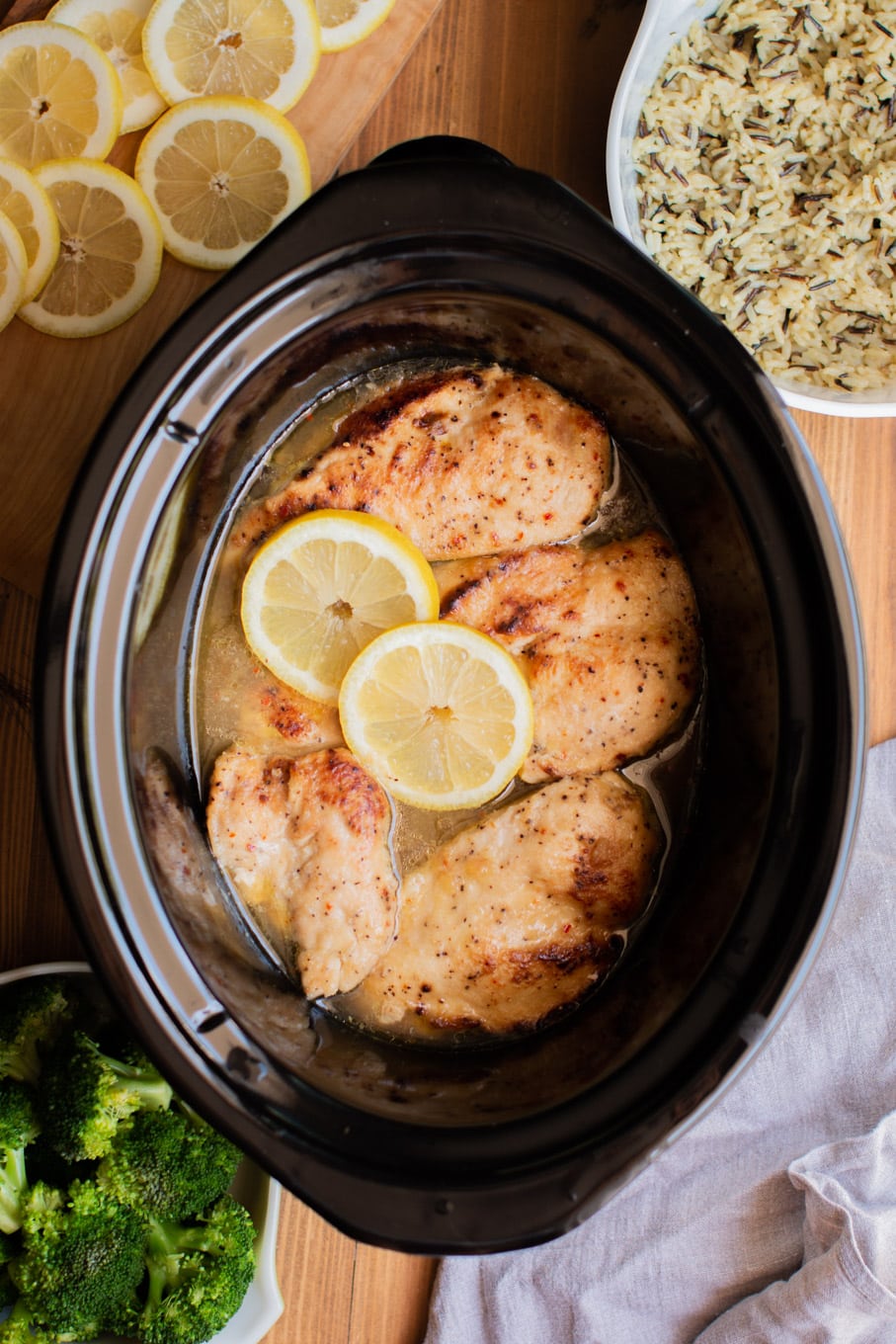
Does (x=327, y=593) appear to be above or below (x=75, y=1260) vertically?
above

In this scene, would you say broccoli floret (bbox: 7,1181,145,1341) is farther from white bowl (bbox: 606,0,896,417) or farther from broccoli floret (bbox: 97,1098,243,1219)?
white bowl (bbox: 606,0,896,417)

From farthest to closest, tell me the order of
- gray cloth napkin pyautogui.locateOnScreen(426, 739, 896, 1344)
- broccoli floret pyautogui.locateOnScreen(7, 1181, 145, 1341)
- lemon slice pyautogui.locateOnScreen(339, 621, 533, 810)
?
gray cloth napkin pyautogui.locateOnScreen(426, 739, 896, 1344)
broccoli floret pyautogui.locateOnScreen(7, 1181, 145, 1341)
lemon slice pyautogui.locateOnScreen(339, 621, 533, 810)

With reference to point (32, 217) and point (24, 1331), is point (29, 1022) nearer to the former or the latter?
point (24, 1331)

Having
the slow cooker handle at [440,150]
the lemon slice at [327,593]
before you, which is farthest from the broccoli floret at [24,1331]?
the slow cooker handle at [440,150]

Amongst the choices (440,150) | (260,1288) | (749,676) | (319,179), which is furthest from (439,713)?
(260,1288)

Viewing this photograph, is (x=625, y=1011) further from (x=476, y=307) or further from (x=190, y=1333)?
(x=476, y=307)

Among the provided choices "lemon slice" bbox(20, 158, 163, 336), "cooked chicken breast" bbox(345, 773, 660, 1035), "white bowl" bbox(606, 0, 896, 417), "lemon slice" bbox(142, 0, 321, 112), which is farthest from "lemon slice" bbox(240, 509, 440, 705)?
"lemon slice" bbox(142, 0, 321, 112)
